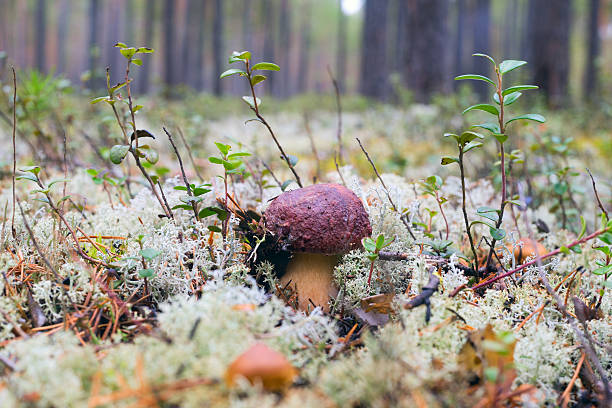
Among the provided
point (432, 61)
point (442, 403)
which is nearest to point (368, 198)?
point (442, 403)

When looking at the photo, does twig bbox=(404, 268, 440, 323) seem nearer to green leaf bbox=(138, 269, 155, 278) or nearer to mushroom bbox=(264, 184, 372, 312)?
mushroom bbox=(264, 184, 372, 312)

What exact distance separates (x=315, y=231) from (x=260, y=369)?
665mm

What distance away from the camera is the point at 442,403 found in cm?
96

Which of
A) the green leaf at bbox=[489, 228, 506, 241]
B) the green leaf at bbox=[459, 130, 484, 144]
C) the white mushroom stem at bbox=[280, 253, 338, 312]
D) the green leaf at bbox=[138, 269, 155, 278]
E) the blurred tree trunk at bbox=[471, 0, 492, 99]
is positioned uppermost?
the blurred tree trunk at bbox=[471, 0, 492, 99]

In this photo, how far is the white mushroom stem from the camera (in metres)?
1.59

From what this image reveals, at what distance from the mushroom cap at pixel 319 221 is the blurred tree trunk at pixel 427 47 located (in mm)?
7097

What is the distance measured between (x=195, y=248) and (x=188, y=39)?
2001cm

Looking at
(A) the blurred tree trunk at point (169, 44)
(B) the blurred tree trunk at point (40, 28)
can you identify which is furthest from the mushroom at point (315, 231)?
(B) the blurred tree trunk at point (40, 28)

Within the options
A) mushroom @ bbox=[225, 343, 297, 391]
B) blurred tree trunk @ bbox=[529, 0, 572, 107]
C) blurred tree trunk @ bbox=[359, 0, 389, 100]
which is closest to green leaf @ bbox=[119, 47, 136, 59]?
mushroom @ bbox=[225, 343, 297, 391]

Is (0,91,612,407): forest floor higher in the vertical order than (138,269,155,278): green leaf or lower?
lower

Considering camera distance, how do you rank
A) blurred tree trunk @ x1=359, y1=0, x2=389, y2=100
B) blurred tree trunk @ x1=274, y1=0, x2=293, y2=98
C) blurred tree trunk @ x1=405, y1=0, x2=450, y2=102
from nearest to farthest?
blurred tree trunk @ x1=405, y1=0, x2=450, y2=102 < blurred tree trunk @ x1=359, y1=0, x2=389, y2=100 < blurred tree trunk @ x1=274, y1=0, x2=293, y2=98

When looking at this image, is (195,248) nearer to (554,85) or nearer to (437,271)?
(437,271)

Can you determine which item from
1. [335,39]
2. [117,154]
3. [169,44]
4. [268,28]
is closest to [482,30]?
[268,28]

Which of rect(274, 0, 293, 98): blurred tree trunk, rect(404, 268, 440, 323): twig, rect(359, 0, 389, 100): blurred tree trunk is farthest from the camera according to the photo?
rect(274, 0, 293, 98): blurred tree trunk
